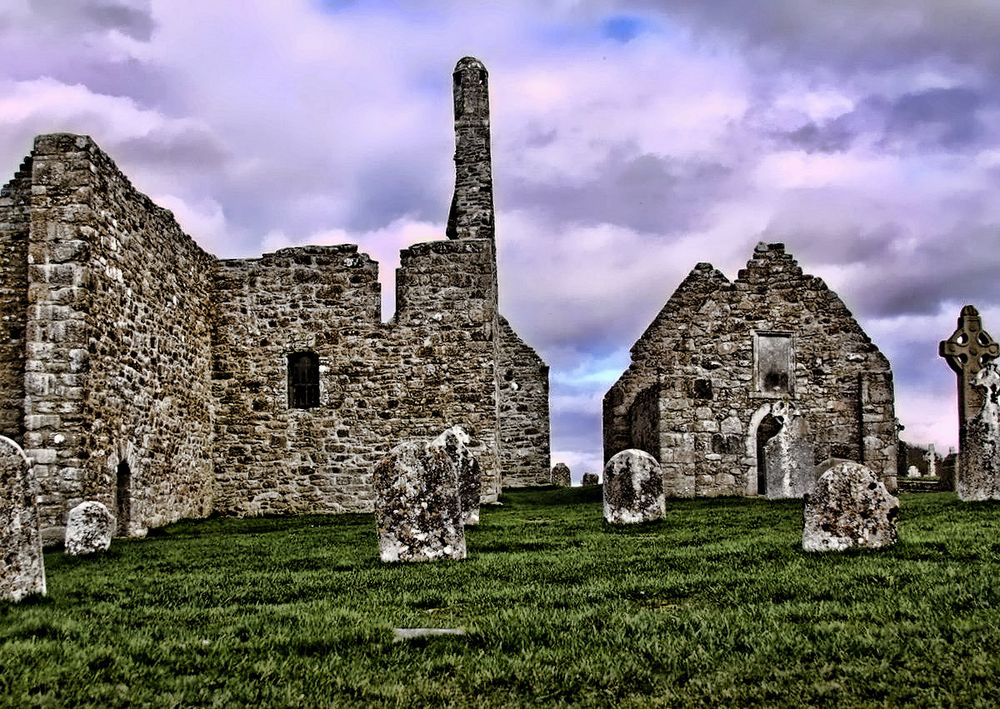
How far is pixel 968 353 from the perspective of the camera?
25.2 metres

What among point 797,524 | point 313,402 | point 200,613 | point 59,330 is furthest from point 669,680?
point 313,402

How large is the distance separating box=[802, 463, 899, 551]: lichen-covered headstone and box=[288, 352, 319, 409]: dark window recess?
13552 millimetres

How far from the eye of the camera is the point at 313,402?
69.6 ft

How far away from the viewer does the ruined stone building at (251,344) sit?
15070mm

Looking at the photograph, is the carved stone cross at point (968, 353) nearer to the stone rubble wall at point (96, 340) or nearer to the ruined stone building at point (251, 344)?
the ruined stone building at point (251, 344)

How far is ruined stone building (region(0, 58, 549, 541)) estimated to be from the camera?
15070 mm

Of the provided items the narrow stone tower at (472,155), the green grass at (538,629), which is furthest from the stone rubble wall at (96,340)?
the narrow stone tower at (472,155)

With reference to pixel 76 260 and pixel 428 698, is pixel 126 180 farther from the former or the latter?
pixel 428 698

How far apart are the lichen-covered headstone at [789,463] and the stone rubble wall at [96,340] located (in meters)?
12.4

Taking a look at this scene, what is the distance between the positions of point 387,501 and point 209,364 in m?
11.8

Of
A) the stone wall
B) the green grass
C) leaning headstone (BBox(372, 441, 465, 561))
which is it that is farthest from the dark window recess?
leaning headstone (BBox(372, 441, 465, 561))

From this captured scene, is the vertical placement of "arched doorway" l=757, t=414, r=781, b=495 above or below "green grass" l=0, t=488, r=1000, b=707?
above

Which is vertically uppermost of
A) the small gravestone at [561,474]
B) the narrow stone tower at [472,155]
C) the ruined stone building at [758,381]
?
the narrow stone tower at [472,155]

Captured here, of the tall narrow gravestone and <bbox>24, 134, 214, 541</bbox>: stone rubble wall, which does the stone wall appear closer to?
the tall narrow gravestone
